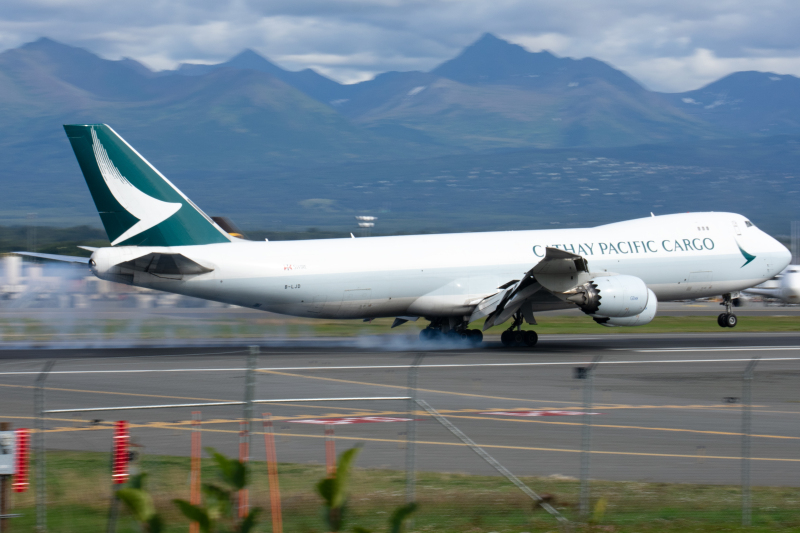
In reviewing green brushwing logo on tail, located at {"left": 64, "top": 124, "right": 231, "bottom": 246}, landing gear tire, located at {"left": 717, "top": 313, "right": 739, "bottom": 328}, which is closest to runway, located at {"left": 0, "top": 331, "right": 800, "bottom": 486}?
green brushwing logo on tail, located at {"left": 64, "top": 124, "right": 231, "bottom": 246}

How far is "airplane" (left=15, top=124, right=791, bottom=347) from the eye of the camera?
27234 mm

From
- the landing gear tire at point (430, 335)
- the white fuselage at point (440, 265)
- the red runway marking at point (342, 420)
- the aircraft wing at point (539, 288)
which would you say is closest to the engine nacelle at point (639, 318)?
the aircraft wing at point (539, 288)

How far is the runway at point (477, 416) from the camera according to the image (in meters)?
12.6

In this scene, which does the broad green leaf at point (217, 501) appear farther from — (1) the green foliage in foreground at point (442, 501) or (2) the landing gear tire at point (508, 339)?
(2) the landing gear tire at point (508, 339)

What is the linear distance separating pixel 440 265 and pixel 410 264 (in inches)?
43.5

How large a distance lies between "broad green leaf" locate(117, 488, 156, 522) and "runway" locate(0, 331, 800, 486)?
662cm

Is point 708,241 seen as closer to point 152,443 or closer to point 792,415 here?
point 792,415

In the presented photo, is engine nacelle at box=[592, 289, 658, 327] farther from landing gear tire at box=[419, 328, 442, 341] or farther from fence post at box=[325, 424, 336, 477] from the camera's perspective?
fence post at box=[325, 424, 336, 477]

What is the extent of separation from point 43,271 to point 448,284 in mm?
21030

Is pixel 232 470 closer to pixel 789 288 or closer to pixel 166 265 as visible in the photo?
pixel 166 265

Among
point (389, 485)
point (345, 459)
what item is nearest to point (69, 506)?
point (389, 485)

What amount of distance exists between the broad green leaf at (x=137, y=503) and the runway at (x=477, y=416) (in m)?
6.62

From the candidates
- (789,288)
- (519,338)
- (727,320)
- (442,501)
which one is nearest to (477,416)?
(442,501)

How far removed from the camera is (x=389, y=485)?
12203mm
